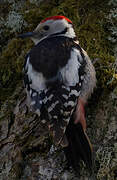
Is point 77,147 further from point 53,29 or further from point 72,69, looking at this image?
point 53,29

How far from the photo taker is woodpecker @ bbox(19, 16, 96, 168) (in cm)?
231

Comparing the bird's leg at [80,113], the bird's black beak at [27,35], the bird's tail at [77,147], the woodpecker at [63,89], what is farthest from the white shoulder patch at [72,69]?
the bird's black beak at [27,35]

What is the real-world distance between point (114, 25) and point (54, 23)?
2.07 feet

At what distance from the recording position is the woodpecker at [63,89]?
2314mm

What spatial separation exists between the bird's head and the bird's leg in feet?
2.87

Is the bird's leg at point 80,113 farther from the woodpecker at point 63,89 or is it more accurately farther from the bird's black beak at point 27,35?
the bird's black beak at point 27,35

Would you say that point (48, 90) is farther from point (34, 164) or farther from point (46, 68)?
point (34, 164)

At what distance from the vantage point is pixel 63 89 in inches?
97.3

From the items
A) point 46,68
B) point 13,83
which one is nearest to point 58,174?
point 46,68

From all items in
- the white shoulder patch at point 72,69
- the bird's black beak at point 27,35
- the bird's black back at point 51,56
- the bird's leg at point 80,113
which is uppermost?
the bird's black beak at point 27,35

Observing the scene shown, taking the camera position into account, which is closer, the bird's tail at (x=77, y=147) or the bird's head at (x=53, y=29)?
the bird's tail at (x=77, y=147)

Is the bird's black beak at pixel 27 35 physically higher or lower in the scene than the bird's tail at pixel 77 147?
higher

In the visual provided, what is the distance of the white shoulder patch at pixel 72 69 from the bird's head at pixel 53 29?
17.7 inches

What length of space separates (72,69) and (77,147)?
0.69 m
